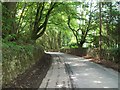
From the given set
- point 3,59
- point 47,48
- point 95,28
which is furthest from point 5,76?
point 47,48

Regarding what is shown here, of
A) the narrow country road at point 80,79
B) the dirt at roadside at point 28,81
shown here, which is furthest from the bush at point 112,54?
the dirt at roadside at point 28,81

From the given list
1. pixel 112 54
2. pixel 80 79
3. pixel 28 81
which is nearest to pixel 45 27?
pixel 112 54

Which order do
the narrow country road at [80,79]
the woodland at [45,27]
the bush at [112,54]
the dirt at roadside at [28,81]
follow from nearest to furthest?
1. the dirt at roadside at [28,81]
2. the narrow country road at [80,79]
3. the woodland at [45,27]
4. the bush at [112,54]

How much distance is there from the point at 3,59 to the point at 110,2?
77.0 feet

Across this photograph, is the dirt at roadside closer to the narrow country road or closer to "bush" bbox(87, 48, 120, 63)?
the narrow country road

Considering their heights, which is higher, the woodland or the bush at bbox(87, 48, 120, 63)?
the woodland

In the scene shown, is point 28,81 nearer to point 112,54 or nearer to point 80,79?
point 80,79

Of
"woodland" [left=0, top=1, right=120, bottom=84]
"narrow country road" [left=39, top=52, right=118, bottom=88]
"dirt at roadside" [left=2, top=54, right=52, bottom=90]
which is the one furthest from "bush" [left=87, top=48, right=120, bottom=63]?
"dirt at roadside" [left=2, top=54, right=52, bottom=90]

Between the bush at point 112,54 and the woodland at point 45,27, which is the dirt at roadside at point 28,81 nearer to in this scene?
the woodland at point 45,27

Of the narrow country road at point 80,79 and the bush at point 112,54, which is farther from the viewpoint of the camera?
the bush at point 112,54

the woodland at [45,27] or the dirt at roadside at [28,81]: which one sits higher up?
the woodland at [45,27]

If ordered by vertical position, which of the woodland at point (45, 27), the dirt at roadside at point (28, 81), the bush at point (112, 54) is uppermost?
the woodland at point (45, 27)

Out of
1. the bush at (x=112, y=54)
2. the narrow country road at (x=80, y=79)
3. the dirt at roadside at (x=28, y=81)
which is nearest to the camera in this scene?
the dirt at roadside at (x=28, y=81)

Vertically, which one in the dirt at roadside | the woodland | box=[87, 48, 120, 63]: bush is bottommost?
box=[87, 48, 120, 63]: bush
